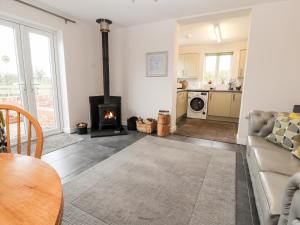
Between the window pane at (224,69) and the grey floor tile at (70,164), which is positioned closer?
the grey floor tile at (70,164)

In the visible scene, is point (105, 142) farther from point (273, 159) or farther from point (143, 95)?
point (273, 159)

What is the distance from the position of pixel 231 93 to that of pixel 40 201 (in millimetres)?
4859

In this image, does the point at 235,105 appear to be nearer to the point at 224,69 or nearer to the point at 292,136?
the point at 224,69

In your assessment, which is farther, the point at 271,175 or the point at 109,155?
the point at 109,155

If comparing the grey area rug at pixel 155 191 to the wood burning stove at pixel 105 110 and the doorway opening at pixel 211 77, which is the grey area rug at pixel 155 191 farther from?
the doorway opening at pixel 211 77

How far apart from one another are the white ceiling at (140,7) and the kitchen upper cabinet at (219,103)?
7.78 feet

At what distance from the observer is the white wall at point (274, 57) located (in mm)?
2566

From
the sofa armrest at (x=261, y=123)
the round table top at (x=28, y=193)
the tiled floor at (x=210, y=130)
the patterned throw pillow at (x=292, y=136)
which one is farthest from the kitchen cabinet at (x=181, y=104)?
the round table top at (x=28, y=193)

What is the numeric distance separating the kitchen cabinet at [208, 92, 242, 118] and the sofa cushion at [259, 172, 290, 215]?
3.56m

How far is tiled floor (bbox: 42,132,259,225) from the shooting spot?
1.52 m

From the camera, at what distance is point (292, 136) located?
1.68 metres

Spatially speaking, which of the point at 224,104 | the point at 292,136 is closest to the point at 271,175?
the point at 292,136

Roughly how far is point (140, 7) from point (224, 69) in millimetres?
3640

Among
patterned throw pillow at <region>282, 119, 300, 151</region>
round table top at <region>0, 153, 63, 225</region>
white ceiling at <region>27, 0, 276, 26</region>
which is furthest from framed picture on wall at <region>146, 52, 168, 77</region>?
round table top at <region>0, 153, 63, 225</region>
